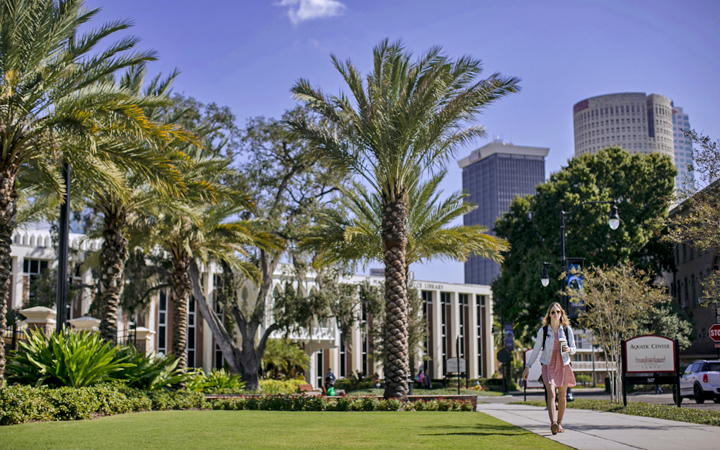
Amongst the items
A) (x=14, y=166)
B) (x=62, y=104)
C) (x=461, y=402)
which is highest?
(x=62, y=104)

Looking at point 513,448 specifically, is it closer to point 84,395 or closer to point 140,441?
point 140,441

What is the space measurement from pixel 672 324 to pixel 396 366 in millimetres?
23556

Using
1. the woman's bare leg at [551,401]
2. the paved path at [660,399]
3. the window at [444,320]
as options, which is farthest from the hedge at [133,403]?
the window at [444,320]

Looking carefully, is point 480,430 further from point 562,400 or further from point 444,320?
point 444,320

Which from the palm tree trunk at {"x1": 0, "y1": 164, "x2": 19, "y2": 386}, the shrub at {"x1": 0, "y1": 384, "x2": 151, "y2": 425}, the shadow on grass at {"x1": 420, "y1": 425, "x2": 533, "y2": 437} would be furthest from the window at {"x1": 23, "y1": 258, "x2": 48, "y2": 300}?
the shadow on grass at {"x1": 420, "y1": 425, "x2": 533, "y2": 437}

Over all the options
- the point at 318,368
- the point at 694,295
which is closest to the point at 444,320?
the point at 318,368

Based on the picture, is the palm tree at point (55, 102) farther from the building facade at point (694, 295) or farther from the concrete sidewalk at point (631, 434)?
the building facade at point (694, 295)

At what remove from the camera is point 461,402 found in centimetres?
1744

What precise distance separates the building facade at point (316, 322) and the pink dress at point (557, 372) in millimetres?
19435

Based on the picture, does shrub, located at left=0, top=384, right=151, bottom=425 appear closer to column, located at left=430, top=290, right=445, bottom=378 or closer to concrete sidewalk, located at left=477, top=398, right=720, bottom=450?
concrete sidewalk, located at left=477, top=398, right=720, bottom=450

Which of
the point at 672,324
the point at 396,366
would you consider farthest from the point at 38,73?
the point at 672,324

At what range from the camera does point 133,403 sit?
1440 centimetres

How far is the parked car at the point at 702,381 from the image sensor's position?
20188 millimetres

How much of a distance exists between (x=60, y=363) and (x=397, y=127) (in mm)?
10427
